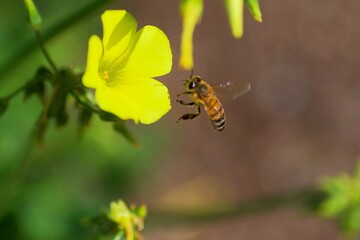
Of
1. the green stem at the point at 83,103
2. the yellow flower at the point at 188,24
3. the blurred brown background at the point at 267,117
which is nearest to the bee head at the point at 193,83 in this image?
the green stem at the point at 83,103

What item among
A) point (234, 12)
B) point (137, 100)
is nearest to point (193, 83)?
point (137, 100)

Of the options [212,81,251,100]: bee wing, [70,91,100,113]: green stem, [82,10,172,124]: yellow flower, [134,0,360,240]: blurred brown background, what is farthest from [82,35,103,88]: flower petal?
[134,0,360,240]: blurred brown background

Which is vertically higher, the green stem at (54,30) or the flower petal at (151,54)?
the green stem at (54,30)

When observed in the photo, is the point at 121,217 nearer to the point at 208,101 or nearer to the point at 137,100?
the point at 137,100

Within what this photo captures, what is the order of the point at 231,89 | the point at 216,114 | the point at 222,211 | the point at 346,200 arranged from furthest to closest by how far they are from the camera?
the point at 222,211
the point at 346,200
the point at 231,89
the point at 216,114

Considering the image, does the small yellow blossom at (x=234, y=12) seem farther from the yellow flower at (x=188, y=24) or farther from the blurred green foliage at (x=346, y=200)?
the blurred green foliage at (x=346, y=200)

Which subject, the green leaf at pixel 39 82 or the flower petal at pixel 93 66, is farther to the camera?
the green leaf at pixel 39 82

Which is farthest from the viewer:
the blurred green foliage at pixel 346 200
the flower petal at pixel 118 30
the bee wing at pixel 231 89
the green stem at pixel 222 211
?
the green stem at pixel 222 211
